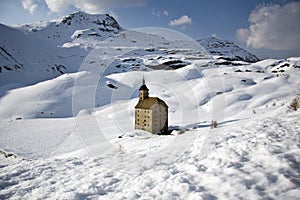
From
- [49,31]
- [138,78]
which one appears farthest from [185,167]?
[49,31]

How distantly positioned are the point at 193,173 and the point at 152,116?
16.1m

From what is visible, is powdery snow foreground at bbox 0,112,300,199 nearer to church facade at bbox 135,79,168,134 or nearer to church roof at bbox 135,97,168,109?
church facade at bbox 135,79,168,134

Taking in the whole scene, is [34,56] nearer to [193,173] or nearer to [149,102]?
[149,102]

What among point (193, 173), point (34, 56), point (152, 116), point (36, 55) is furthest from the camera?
point (36, 55)

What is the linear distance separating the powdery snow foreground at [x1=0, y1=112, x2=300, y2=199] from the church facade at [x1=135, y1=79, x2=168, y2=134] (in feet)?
44.8

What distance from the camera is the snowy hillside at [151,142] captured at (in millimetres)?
3971

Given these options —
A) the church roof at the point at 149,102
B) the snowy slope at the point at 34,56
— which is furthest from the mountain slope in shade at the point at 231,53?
the church roof at the point at 149,102

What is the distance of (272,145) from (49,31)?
17797 centimetres

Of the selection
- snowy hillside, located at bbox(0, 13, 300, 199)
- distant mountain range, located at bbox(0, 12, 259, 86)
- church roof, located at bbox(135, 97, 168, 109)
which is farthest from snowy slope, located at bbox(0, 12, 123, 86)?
church roof, located at bbox(135, 97, 168, 109)

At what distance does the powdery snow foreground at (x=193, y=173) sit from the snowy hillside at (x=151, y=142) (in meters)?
0.02

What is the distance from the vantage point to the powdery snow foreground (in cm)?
355

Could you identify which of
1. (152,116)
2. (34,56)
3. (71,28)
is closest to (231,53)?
(34,56)

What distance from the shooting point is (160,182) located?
4375 millimetres

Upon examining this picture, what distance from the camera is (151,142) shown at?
8.97 metres
